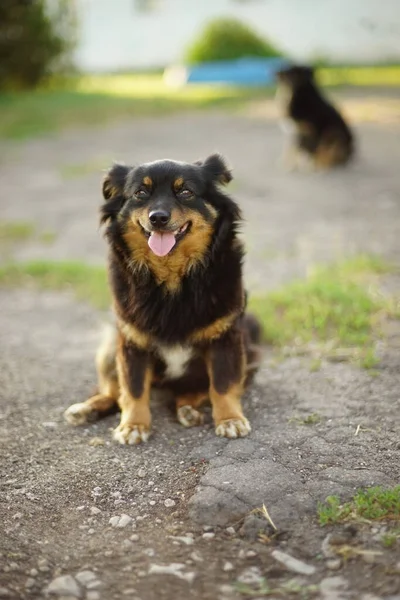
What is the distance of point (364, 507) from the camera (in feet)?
8.83

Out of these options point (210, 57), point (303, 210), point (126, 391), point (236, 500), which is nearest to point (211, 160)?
point (126, 391)

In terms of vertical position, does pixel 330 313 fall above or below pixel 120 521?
A: above

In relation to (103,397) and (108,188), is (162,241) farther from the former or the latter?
(103,397)

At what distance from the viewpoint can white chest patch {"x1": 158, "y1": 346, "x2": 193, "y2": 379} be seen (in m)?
3.51

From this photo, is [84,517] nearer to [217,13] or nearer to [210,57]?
[210,57]

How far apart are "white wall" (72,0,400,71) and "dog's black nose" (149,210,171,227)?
14.1 m

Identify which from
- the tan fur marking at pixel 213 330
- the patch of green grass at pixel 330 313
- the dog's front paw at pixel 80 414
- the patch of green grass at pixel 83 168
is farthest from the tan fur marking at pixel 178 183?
the patch of green grass at pixel 83 168

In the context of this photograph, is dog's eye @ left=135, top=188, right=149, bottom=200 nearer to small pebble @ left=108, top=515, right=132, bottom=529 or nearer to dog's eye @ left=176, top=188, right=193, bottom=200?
dog's eye @ left=176, top=188, right=193, bottom=200

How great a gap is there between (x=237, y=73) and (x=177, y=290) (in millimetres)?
14329

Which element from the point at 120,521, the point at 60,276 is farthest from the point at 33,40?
the point at 120,521

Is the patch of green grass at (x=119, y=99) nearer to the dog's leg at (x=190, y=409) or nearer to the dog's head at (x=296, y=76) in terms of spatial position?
the dog's head at (x=296, y=76)

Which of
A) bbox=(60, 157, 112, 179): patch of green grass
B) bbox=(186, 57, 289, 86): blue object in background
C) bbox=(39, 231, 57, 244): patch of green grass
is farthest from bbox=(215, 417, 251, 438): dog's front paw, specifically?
bbox=(186, 57, 289, 86): blue object in background

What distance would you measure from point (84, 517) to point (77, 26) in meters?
18.0

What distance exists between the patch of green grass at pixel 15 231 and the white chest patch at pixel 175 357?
4.29m
